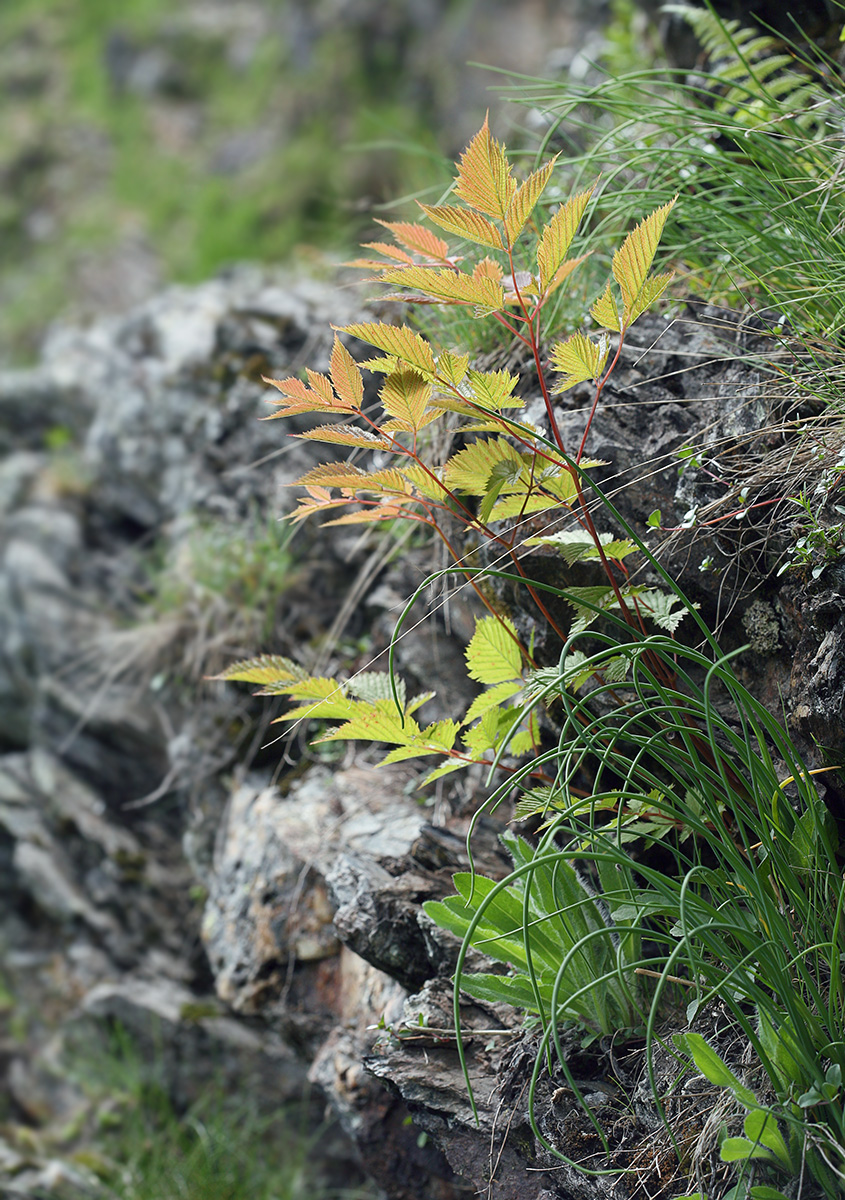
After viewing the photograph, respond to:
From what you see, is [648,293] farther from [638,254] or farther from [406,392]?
[406,392]

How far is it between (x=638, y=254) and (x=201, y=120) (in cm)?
717

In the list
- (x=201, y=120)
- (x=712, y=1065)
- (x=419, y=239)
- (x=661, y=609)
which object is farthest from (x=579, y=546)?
(x=201, y=120)

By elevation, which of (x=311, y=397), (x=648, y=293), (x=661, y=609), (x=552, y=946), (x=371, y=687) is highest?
(x=648, y=293)

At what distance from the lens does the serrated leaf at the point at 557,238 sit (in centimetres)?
101

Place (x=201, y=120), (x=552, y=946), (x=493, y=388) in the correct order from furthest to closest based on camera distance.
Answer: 1. (x=201, y=120)
2. (x=552, y=946)
3. (x=493, y=388)

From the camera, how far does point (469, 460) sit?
114 centimetres

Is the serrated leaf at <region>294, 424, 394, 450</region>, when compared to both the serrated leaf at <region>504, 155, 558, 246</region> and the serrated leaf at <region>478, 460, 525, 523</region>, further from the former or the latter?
the serrated leaf at <region>504, 155, 558, 246</region>

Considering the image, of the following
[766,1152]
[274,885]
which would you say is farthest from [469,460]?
[274,885]

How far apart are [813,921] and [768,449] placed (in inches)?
26.7

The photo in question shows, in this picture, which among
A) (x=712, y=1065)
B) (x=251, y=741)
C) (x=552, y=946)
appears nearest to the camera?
(x=712, y=1065)

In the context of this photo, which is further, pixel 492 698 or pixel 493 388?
pixel 492 698

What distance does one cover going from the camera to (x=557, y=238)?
1.02 metres

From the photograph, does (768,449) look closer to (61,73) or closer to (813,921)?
(813,921)

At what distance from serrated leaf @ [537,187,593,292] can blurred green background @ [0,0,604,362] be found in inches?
147
